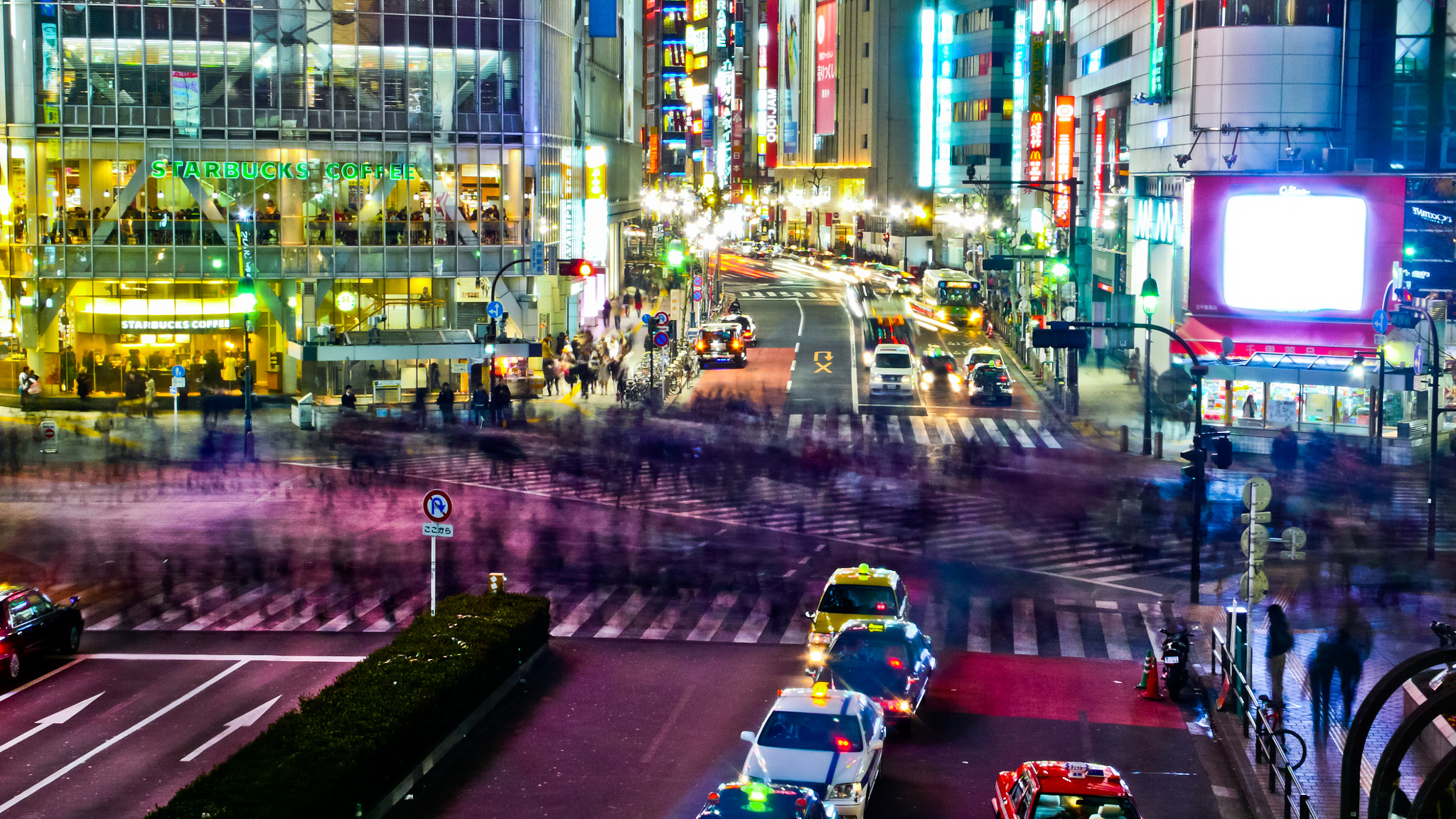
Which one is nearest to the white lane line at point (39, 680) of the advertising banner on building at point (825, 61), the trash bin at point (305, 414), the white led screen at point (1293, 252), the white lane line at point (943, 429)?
the trash bin at point (305, 414)

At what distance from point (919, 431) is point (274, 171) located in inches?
1144

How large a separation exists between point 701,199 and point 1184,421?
136m

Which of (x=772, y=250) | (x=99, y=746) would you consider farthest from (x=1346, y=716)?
(x=772, y=250)

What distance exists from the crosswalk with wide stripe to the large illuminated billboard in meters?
24.2

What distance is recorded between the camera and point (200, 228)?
62812mm

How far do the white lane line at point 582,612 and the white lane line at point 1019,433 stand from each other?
2340cm

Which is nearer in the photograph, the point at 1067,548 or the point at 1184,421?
the point at 1067,548

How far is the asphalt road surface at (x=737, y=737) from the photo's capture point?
18.5 metres

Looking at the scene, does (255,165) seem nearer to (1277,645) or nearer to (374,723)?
(374,723)

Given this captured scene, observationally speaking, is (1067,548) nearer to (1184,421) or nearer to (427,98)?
(1184,421)

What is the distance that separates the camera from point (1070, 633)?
27453 mm

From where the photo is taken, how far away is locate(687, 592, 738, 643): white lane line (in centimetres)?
2691

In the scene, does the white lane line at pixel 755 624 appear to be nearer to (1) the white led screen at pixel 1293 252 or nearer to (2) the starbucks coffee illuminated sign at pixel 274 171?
(1) the white led screen at pixel 1293 252

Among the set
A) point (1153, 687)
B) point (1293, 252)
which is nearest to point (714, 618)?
point (1153, 687)
